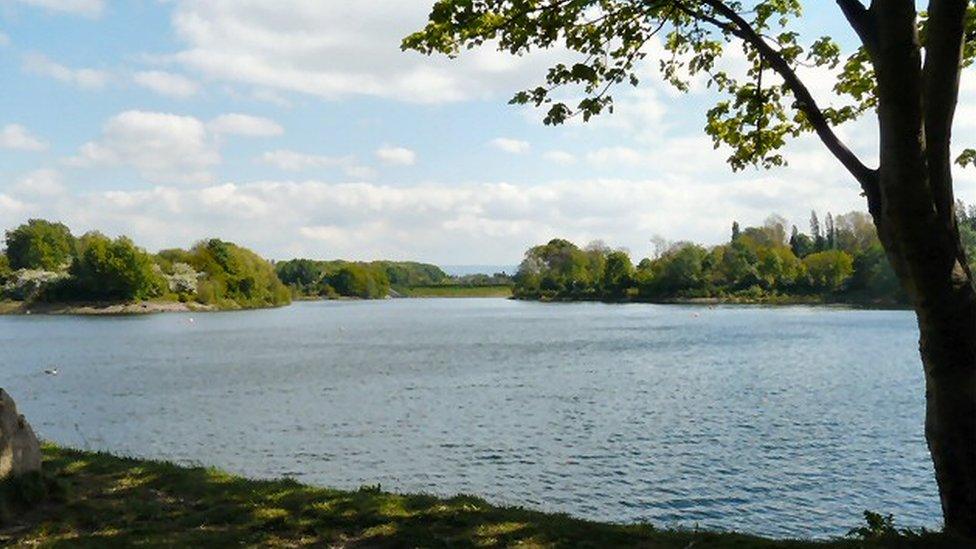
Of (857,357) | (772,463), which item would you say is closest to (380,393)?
(772,463)

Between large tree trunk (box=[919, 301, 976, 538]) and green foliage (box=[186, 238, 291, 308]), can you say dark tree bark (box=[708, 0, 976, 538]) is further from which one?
green foliage (box=[186, 238, 291, 308])

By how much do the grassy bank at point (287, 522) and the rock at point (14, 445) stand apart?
1.02 ft

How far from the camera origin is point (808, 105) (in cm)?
900

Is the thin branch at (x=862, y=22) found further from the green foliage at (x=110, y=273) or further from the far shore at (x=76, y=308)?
the far shore at (x=76, y=308)

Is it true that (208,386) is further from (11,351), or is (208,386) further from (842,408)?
(11,351)

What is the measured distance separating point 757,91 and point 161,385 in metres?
39.6

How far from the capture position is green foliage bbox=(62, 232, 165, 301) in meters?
141

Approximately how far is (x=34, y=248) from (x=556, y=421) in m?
171

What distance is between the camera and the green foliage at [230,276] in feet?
541

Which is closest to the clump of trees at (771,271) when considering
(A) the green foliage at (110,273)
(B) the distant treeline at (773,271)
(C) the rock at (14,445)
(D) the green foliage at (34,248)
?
(B) the distant treeline at (773,271)

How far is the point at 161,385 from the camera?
4297 centimetres

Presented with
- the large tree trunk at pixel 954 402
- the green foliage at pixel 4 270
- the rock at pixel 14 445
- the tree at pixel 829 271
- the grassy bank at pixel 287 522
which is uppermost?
the tree at pixel 829 271

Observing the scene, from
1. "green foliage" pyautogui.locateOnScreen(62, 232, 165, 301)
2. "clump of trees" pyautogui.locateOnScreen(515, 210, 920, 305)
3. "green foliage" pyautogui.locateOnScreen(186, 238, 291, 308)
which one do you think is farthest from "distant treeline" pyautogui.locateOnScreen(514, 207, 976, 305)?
"green foliage" pyautogui.locateOnScreen(62, 232, 165, 301)

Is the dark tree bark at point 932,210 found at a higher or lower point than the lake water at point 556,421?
higher
